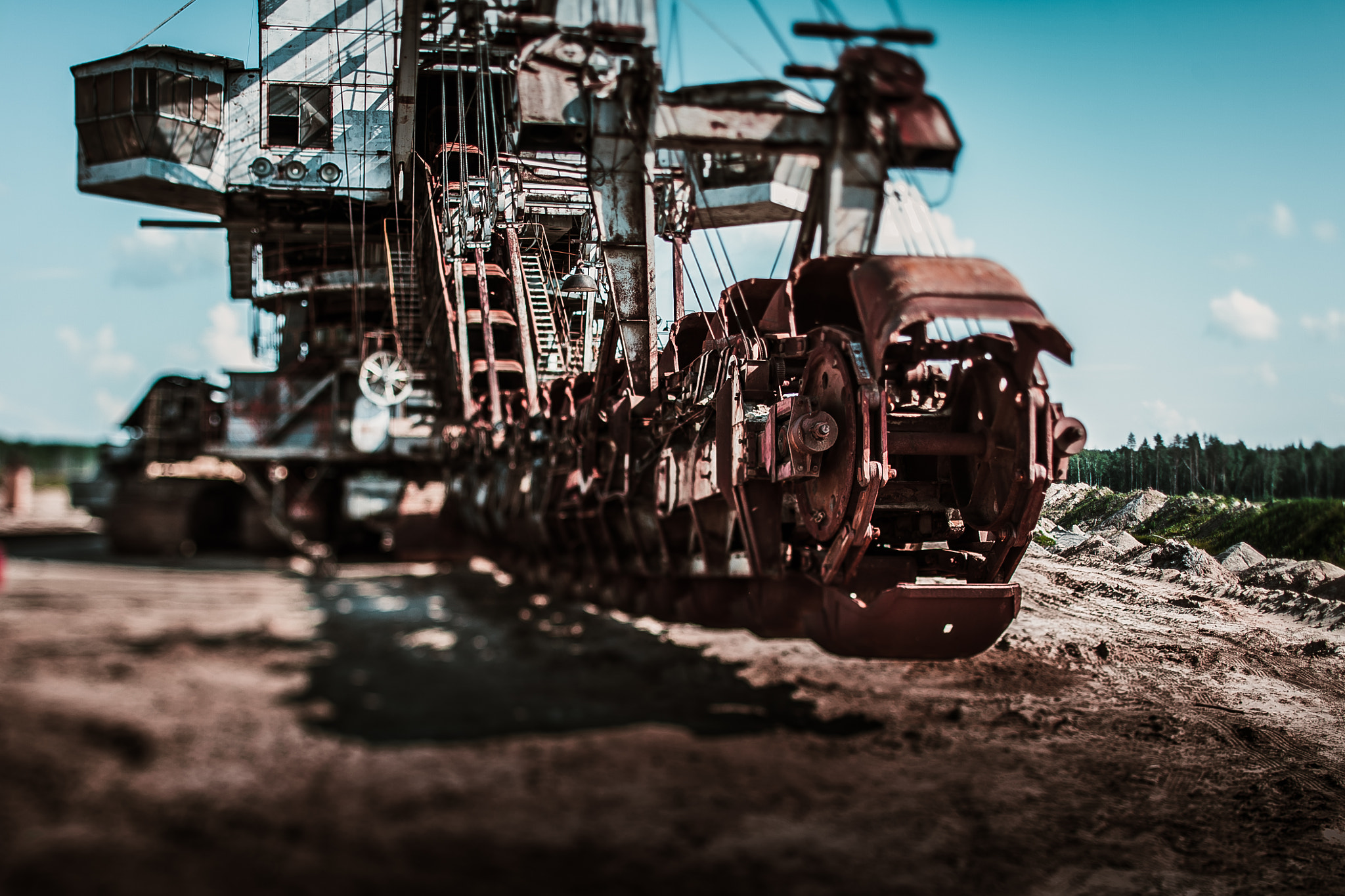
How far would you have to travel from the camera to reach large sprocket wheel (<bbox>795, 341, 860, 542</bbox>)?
455 cm

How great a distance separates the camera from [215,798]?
262 cm

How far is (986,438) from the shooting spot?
16.4ft

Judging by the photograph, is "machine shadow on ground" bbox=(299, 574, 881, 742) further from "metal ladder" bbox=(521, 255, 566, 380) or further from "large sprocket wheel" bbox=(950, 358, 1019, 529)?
"metal ladder" bbox=(521, 255, 566, 380)

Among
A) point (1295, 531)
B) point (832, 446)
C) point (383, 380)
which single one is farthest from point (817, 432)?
point (1295, 531)

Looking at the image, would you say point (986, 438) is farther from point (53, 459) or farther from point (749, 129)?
point (53, 459)

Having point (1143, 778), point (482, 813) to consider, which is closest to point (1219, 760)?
point (1143, 778)

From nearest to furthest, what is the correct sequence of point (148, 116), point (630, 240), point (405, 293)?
point (630, 240)
point (148, 116)
point (405, 293)

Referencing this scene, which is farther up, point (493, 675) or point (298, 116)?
point (298, 116)

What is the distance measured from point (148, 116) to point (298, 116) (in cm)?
190

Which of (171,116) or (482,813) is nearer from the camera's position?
(482,813)

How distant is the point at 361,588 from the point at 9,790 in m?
1.16

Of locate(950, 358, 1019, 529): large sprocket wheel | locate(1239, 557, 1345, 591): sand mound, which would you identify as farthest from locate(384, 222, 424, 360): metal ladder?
locate(1239, 557, 1345, 591): sand mound

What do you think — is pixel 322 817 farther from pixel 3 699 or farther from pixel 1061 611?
pixel 1061 611

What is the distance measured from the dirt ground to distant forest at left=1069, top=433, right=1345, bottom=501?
1.79 m
